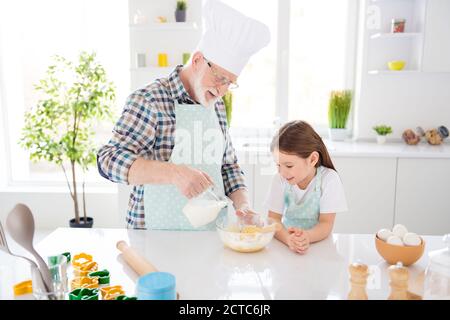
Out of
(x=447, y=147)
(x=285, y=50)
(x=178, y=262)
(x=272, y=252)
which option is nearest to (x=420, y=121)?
(x=447, y=147)

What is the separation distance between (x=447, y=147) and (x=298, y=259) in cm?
247

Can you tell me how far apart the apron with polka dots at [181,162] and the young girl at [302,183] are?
272 mm

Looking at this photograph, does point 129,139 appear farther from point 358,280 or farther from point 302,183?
point 358,280

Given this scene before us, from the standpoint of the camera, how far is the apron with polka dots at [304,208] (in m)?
1.67

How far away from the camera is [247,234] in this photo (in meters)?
1.27

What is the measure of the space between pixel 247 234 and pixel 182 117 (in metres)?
0.56

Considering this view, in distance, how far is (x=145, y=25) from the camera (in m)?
3.15

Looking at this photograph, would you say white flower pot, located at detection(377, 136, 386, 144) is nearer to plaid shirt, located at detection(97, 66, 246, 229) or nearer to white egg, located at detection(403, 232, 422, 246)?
plaid shirt, located at detection(97, 66, 246, 229)

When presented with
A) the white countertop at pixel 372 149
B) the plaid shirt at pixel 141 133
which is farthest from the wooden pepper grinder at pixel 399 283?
the white countertop at pixel 372 149

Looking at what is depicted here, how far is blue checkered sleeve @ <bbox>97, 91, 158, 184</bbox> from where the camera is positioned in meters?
1.40

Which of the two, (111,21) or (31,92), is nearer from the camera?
(111,21)

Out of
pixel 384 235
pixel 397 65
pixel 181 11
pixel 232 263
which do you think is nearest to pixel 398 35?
pixel 397 65

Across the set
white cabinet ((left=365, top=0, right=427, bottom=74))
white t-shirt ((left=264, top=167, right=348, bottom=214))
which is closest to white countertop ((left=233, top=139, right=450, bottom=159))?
white cabinet ((left=365, top=0, right=427, bottom=74))
